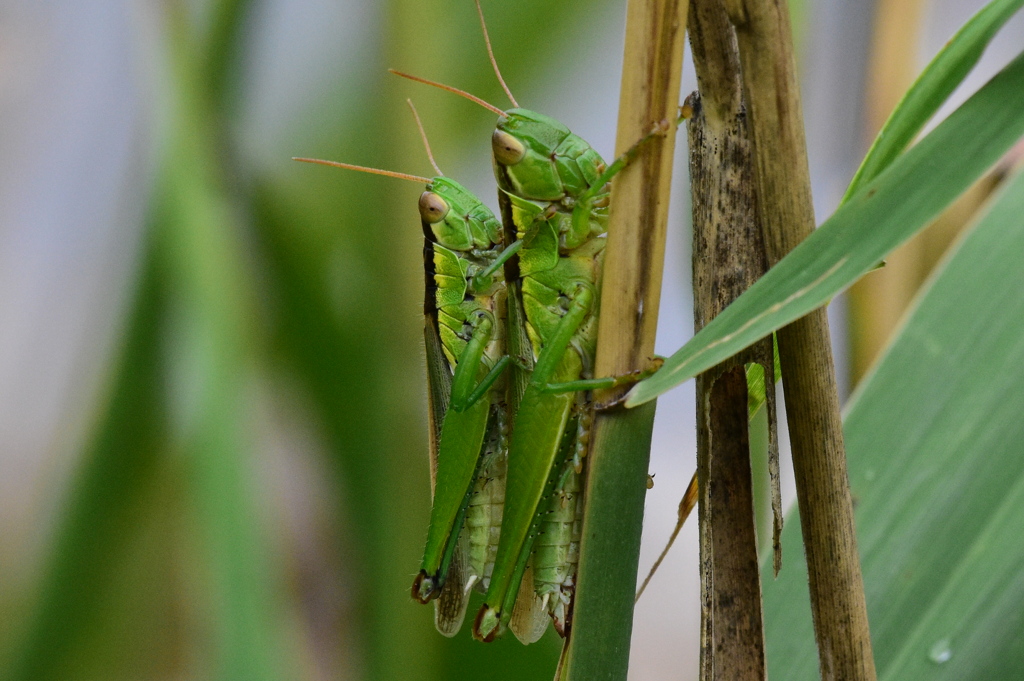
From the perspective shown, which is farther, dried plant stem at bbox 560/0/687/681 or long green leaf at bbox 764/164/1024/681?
long green leaf at bbox 764/164/1024/681

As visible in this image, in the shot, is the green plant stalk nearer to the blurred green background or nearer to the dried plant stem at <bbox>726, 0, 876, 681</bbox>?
the blurred green background

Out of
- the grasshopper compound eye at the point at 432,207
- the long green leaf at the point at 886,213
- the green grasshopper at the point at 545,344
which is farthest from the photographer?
the grasshopper compound eye at the point at 432,207

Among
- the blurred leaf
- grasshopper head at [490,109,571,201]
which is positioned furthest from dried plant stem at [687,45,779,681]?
the blurred leaf

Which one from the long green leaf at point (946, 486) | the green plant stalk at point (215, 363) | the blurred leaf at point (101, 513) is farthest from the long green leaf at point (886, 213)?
the blurred leaf at point (101, 513)

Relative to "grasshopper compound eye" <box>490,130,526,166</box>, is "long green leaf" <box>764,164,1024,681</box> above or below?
below

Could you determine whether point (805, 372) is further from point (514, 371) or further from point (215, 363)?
point (215, 363)

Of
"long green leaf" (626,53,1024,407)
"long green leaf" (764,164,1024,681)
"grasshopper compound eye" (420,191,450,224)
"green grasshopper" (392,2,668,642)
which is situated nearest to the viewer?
"long green leaf" (626,53,1024,407)

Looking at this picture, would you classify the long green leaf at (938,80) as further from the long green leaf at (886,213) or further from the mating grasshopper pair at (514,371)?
the mating grasshopper pair at (514,371)
